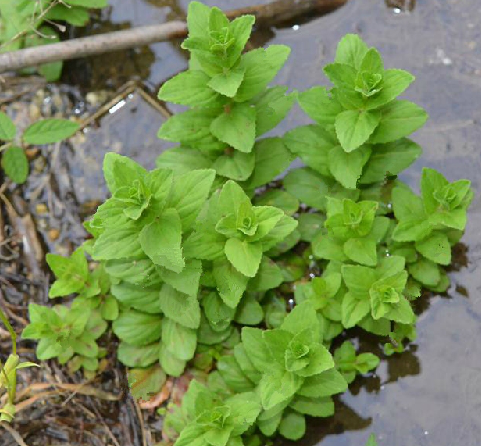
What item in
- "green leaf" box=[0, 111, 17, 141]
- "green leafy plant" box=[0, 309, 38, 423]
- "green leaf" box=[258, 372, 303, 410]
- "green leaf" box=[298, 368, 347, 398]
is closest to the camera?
"green leaf" box=[258, 372, 303, 410]

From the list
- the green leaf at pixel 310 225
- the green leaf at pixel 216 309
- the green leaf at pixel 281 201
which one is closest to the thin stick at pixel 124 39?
the green leaf at pixel 281 201

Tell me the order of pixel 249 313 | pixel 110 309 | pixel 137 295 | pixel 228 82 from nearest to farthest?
1. pixel 228 82
2. pixel 137 295
3. pixel 249 313
4. pixel 110 309

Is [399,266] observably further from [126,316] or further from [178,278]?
[126,316]

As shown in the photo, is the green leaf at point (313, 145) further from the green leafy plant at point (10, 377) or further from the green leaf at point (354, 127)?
the green leafy plant at point (10, 377)

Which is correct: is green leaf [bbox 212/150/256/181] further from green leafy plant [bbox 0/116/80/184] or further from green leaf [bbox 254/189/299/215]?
green leafy plant [bbox 0/116/80/184]

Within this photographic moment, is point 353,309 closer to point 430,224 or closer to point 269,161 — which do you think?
point 430,224

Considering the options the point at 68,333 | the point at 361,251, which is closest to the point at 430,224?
the point at 361,251

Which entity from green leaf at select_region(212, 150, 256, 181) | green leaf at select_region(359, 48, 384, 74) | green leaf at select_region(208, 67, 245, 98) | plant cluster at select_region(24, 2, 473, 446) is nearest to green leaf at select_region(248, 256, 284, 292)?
plant cluster at select_region(24, 2, 473, 446)

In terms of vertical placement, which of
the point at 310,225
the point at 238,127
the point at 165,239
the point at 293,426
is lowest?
the point at 293,426
